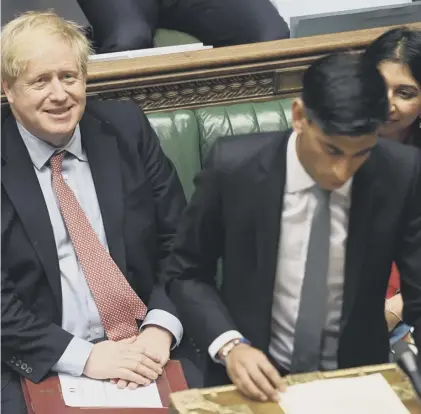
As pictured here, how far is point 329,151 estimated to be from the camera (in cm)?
127

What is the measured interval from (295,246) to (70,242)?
619 millimetres

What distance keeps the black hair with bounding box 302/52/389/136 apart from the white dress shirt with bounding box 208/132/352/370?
0.16 metres

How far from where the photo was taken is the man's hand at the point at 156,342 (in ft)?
5.98

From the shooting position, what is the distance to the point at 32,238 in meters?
1.81

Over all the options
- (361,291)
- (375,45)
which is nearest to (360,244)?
(361,291)

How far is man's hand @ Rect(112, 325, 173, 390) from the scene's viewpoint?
182 centimetres

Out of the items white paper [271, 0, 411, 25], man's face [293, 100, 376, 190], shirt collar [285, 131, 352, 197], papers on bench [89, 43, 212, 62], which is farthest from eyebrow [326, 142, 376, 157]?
white paper [271, 0, 411, 25]

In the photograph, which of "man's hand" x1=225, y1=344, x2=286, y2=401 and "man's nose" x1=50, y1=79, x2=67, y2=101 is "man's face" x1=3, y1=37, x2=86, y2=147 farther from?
"man's hand" x1=225, y1=344, x2=286, y2=401

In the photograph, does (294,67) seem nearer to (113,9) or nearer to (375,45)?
(375,45)

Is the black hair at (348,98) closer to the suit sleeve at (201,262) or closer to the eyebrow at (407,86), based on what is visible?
the suit sleeve at (201,262)

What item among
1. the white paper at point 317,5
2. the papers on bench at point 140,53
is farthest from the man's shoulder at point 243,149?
the white paper at point 317,5

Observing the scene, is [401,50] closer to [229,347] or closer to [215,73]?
[215,73]

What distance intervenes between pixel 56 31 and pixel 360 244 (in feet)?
2.68

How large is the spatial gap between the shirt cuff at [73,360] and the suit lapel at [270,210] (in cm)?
52
